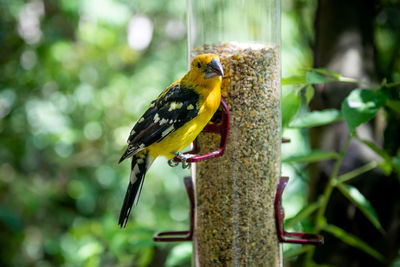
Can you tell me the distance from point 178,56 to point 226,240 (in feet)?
11.2

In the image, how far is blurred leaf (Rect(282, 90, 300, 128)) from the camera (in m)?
1.96

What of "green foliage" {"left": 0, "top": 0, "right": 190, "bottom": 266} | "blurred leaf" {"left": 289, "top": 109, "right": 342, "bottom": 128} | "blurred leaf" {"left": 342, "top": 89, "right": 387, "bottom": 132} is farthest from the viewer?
"green foliage" {"left": 0, "top": 0, "right": 190, "bottom": 266}

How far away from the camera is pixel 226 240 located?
6.47 ft

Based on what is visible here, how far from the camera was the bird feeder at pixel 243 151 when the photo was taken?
1973 mm

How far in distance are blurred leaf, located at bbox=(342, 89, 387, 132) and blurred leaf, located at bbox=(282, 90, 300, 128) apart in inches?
9.4

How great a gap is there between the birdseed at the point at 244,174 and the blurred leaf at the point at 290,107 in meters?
0.09

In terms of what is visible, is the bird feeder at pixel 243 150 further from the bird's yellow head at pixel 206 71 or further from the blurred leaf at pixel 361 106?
the blurred leaf at pixel 361 106

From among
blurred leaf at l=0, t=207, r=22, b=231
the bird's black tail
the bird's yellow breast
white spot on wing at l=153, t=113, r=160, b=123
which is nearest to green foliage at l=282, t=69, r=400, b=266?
the bird's yellow breast

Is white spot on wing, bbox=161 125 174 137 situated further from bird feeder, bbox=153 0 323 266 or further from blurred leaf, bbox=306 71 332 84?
blurred leaf, bbox=306 71 332 84

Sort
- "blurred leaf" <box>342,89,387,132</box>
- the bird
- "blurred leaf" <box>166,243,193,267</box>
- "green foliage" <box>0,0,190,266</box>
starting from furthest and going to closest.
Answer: "green foliage" <box>0,0,190,266</box>
"blurred leaf" <box>166,243,193,267</box>
the bird
"blurred leaf" <box>342,89,387,132</box>

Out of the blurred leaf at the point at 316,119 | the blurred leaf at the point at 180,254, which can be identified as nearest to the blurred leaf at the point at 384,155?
the blurred leaf at the point at 316,119

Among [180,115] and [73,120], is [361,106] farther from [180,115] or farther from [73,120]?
[73,120]

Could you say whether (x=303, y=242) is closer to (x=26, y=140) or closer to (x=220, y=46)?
(x=220, y=46)

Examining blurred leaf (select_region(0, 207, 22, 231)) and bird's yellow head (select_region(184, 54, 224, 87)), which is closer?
bird's yellow head (select_region(184, 54, 224, 87))
